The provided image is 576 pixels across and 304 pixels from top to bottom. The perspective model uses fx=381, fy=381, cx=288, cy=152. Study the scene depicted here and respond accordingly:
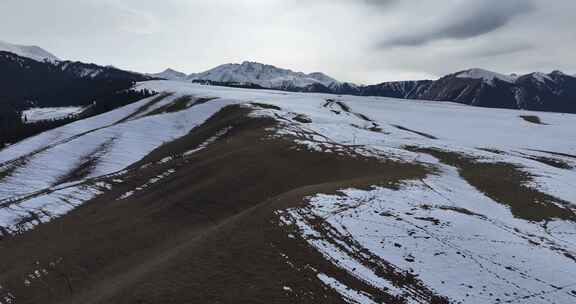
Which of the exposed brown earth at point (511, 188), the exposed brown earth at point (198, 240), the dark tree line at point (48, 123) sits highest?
the exposed brown earth at point (511, 188)

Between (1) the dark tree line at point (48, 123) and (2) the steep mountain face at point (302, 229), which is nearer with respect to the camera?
(2) the steep mountain face at point (302, 229)

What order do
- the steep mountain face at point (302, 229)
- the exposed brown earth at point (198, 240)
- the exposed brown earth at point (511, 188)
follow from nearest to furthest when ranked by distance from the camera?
the exposed brown earth at point (198, 240)
the steep mountain face at point (302, 229)
the exposed brown earth at point (511, 188)

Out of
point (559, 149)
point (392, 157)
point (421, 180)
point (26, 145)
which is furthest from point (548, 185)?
point (26, 145)

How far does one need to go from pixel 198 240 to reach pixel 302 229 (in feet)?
22.7

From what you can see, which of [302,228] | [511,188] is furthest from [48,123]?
[511,188]

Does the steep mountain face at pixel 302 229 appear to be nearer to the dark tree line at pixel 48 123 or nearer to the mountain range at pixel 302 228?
the mountain range at pixel 302 228

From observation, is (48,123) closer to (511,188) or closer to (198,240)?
(198,240)

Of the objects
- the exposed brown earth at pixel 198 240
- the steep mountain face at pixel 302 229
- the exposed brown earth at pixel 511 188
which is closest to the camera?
the exposed brown earth at pixel 198 240

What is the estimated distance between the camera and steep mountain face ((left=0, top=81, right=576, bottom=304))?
19484 mm

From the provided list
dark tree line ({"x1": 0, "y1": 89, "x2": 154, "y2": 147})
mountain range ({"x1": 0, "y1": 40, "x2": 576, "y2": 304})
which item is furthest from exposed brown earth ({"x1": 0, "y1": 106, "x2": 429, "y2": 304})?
dark tree line ({"x1": 0, "y1": 89, "x2": 154, "y2": 147})

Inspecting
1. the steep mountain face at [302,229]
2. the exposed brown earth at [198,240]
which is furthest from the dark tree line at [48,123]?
the exposed brown earth at [198,240]

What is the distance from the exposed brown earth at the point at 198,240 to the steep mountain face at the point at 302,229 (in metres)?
0.12

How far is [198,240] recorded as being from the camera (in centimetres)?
2514

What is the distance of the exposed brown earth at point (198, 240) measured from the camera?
19.2 m
